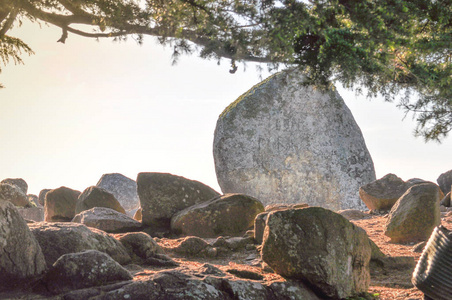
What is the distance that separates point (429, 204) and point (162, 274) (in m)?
6.99

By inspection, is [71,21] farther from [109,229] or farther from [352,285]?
[352,285]

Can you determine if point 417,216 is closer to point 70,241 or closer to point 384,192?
point 384,192

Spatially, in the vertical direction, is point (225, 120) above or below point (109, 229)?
above

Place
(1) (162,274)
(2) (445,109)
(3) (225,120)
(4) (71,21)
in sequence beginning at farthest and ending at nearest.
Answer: (3) (225,120) < (2) (445,109) < (4) (71,21) < (1) (162,274)

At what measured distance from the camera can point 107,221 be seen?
10781 millimetres

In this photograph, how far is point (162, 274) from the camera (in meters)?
4.93

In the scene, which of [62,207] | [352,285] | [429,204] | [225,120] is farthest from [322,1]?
[225,120]

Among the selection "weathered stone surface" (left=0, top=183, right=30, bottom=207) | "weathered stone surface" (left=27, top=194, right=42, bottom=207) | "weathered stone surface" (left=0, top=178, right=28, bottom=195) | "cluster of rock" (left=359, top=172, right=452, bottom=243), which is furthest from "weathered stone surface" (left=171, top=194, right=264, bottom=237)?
"weathered stone surface" (left=0, top=178, right=28, bottom=195)

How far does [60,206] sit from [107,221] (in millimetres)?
6377

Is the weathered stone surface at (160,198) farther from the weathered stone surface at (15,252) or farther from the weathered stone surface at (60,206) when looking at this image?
the weathered stone surface at (60,206)

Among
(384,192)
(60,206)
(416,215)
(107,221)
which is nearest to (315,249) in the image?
(416,215)

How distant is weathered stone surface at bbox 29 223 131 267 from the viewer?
239 inches

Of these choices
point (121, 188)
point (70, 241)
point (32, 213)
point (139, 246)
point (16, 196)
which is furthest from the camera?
point (121, 188)

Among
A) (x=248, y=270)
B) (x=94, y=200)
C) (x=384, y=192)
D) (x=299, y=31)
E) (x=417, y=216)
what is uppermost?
(x=299, y=31)
